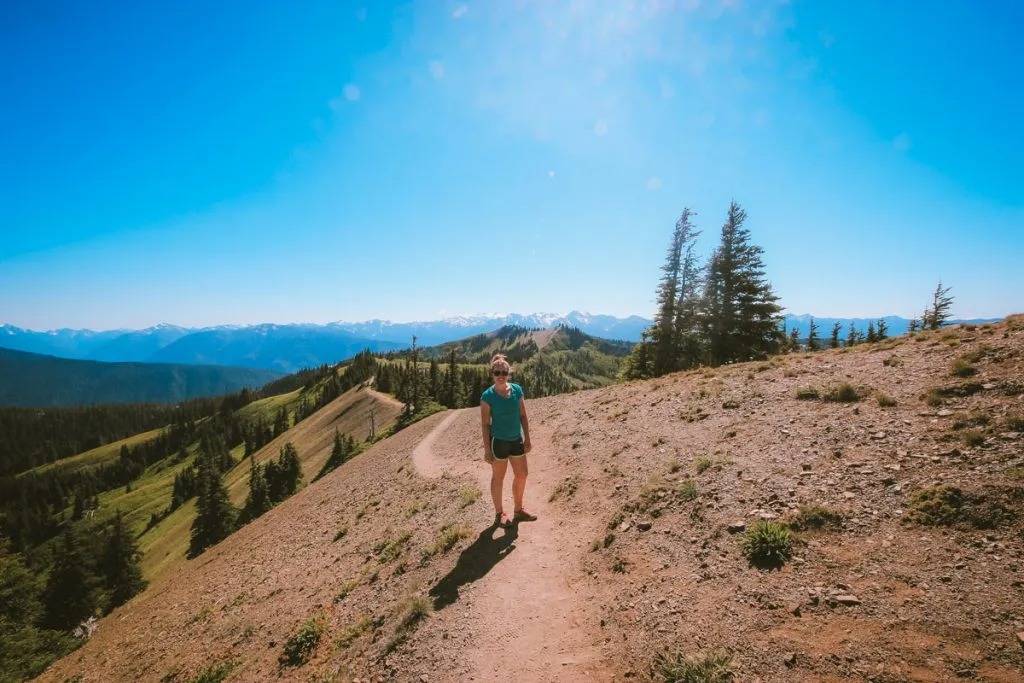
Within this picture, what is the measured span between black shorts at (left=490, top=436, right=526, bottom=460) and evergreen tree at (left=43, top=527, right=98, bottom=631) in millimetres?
57861

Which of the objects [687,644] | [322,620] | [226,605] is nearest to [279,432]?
[226,605]

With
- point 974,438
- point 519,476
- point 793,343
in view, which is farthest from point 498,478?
point 793,343

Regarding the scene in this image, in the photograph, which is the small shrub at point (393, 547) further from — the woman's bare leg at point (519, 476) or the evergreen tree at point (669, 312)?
the evergreen tree at point (669, 312)

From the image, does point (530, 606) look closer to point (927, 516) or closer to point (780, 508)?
point (780, 508)

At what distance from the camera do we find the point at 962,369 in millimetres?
12406

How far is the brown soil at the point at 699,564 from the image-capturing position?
5656 mm

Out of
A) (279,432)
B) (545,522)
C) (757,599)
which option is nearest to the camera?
(757,599)

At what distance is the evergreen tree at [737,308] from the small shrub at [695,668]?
33.2m

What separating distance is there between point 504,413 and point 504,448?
943 mm

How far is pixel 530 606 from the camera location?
7902 millimetres

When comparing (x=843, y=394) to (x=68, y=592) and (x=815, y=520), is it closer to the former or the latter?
(x=815, y=520)

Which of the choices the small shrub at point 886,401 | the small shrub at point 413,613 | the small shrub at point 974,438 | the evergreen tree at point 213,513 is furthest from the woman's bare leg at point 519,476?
the evergreen tree at point 213,513

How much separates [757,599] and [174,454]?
208 metres

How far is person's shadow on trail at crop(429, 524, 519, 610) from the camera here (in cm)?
887
